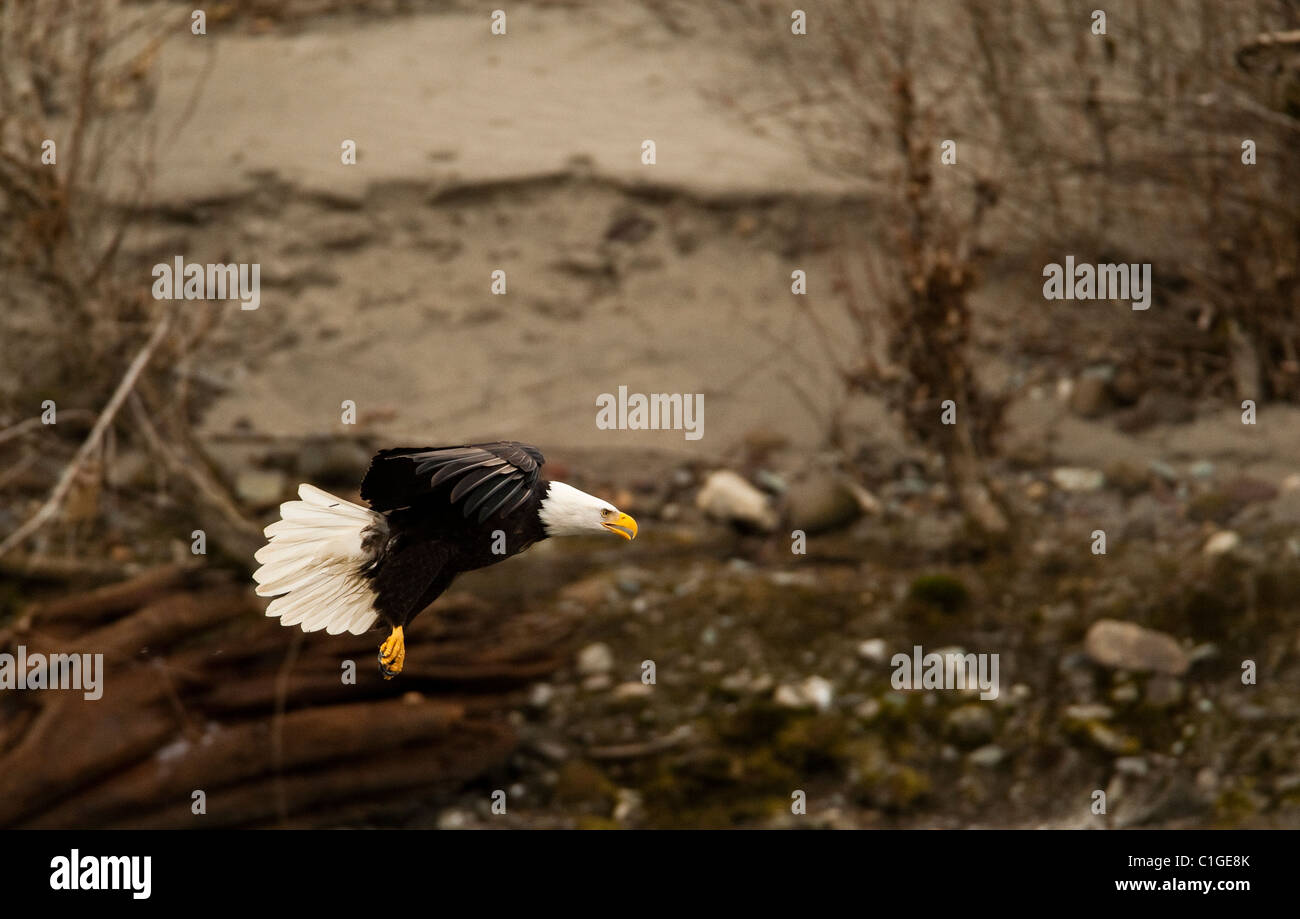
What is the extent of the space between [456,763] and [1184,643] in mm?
2888

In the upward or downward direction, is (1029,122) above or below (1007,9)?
below

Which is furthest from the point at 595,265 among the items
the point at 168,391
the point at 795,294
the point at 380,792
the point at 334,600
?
the point at 334,600

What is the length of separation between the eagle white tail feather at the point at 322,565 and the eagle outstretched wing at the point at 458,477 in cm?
10

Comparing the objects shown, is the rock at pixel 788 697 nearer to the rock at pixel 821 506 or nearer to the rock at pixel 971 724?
the rock at pixel 971 724

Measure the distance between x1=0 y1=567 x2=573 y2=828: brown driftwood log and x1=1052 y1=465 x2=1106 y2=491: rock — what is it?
292 centimetres

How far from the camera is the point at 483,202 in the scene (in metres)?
8.06

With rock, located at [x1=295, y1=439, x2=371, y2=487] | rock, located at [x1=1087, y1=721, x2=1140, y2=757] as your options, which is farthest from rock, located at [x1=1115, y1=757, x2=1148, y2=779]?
rock, located at [x1=295, y1=439, x2=371, y2=487]

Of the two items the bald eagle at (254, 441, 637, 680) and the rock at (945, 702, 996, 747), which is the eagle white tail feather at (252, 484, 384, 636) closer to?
the bald eagle at (254, 441, 637, 680)

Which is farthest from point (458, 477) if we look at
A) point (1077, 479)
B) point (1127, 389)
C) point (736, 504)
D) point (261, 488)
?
point (1127, 389)

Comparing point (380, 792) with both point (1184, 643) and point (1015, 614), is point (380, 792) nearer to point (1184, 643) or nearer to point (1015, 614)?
point (1015, 614)

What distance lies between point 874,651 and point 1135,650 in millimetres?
1010

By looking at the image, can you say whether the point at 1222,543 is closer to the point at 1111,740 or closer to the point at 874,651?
the point at 1111,740

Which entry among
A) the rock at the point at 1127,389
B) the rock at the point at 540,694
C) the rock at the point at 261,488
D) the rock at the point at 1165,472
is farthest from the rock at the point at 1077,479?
the rock at the point at 261,488

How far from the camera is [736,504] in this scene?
6375mm
